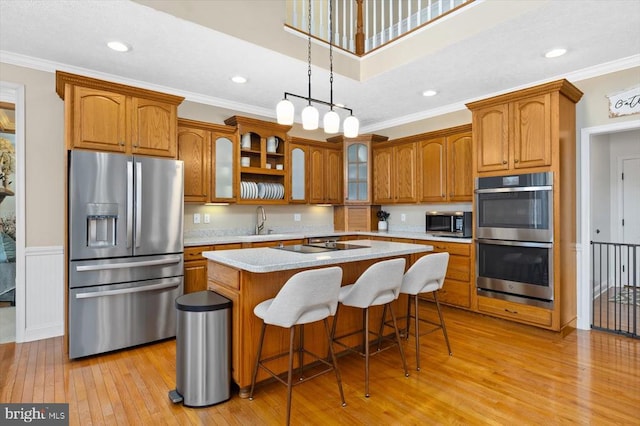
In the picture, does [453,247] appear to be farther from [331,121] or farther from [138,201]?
[138,201]

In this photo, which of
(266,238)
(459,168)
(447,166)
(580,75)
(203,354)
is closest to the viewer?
(203,354)

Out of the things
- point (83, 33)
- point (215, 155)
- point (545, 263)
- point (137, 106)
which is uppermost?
point (83, 33)

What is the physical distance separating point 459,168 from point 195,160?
3338mm

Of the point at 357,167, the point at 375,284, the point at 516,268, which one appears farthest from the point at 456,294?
the point at 357,167

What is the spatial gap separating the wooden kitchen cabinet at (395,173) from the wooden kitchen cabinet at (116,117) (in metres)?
3.18

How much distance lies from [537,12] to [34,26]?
153 inches

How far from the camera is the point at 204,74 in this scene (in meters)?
3.85

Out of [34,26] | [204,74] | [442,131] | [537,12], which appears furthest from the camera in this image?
[442,131]

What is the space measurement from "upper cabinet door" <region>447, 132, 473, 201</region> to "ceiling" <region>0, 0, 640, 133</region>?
0.58 meters

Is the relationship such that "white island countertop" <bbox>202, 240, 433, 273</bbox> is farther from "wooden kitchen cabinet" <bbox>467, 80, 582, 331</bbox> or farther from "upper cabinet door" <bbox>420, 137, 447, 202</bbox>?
"upper cabinet door" <bbox>420, 137, 447, 202</bbox>

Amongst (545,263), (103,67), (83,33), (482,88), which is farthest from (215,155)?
(545,263)

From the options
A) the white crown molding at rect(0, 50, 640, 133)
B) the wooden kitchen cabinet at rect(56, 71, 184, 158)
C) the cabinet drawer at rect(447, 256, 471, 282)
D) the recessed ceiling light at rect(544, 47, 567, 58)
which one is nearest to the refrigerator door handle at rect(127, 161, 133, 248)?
the wooden kitchen cabinet at rect(56, 71, 184, 158)

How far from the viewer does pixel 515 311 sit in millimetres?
3830

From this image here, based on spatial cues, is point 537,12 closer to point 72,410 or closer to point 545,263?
point 545,263
